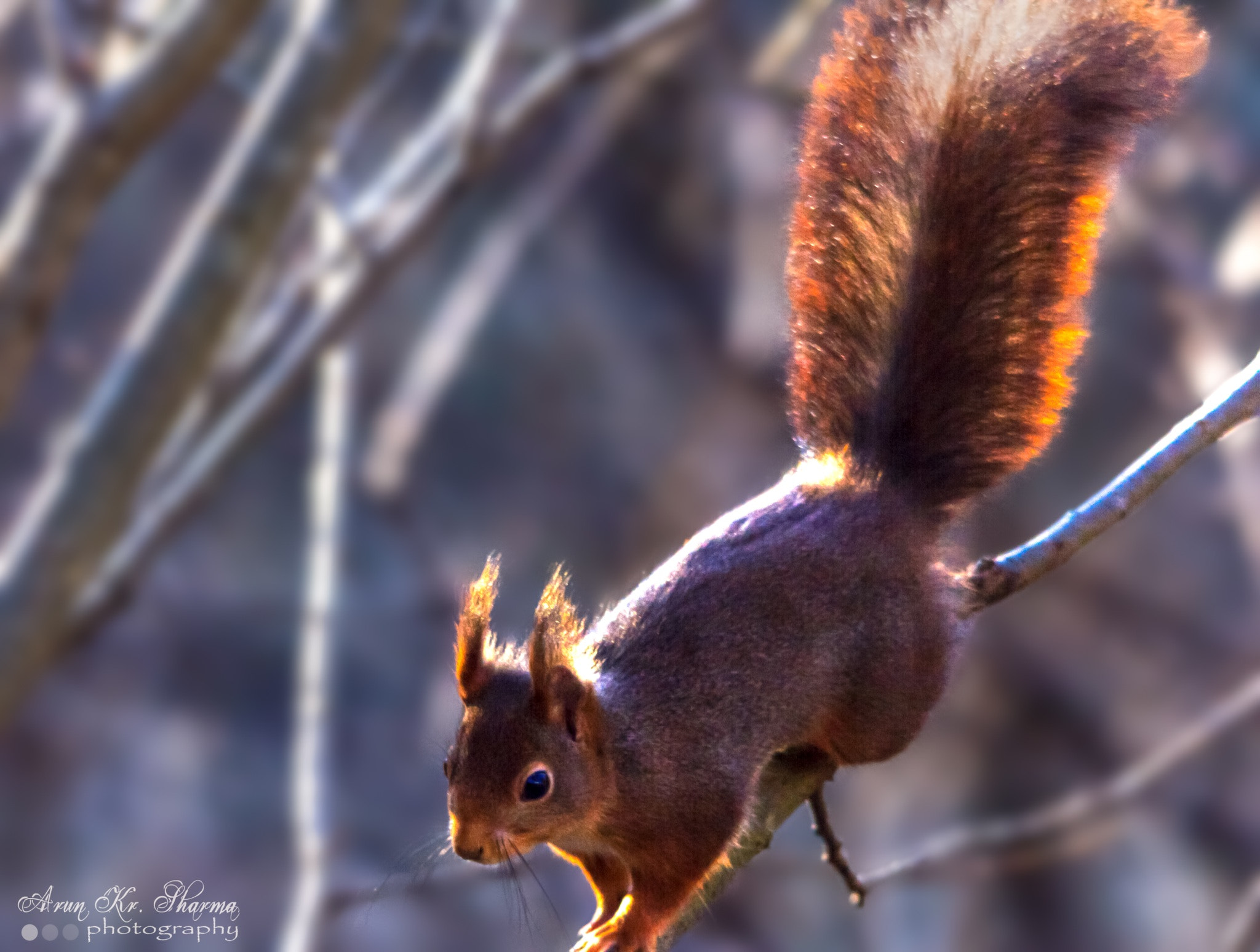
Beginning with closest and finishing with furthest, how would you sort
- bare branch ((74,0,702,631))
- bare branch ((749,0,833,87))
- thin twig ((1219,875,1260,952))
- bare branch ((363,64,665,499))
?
thin twig ((1219,875,1260,952)) → bare branch ((74,0,702,631)) → bare branch ((749,0,833,87)) → bare branch ((363,64,665,499))

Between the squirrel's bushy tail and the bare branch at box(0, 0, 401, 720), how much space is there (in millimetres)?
1264

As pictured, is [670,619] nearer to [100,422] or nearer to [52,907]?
[100,422]

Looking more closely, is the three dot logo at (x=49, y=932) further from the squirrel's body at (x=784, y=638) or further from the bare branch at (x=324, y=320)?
the squirrel's body at (x=784, y=638)

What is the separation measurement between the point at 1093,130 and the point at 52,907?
194 inches

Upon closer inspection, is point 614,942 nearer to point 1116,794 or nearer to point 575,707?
point 575,707

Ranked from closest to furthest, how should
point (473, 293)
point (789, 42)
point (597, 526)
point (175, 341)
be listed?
point (175, 341) → point (789, 42) → point (473, 293) → point (597, 526)

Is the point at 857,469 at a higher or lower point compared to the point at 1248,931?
higher

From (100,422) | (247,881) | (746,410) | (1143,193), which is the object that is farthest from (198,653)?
(1143,193)

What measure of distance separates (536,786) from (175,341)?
1.51 metres

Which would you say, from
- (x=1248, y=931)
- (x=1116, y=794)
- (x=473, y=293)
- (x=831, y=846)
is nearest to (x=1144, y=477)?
(x=831, y=846)

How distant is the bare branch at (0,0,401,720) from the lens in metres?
2.58

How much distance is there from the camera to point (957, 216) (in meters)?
1.88

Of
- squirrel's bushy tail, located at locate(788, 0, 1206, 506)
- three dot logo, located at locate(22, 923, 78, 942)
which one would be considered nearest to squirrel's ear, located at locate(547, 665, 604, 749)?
squirrel's bushy tail, located at locate(788, 0, 1206, 506)

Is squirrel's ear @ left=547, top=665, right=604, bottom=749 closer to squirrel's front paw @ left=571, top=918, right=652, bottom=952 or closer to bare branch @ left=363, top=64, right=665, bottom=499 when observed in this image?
squirrel's front paw @ left=571, top=918, right=652, bottom=952
